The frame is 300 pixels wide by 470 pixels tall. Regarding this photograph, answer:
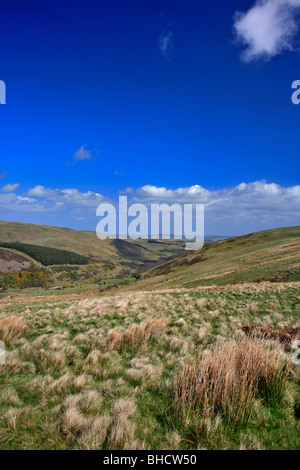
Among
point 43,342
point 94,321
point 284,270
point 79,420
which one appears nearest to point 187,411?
point 79,420

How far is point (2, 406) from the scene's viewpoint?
15.4ft

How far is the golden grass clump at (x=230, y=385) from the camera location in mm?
4211

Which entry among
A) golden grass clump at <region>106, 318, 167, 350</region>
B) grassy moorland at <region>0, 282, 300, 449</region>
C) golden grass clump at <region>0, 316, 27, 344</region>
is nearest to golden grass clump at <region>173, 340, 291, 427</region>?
grassy moorland at <region>0, 282, 300, 449</region>

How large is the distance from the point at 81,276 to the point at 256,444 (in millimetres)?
194738

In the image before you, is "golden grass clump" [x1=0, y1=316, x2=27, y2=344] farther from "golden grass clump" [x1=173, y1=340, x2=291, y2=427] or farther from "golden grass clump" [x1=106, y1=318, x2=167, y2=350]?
"golden grass clump" [x1=173, y1=340, x2=291, y2=427]

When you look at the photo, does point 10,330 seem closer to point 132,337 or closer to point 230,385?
point 132,337

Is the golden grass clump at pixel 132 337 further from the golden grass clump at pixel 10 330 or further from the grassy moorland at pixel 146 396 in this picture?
the golden grass clump at pixel 10 330

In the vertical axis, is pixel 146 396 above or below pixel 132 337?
above

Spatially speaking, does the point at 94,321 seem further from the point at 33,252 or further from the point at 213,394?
the point at 33,252

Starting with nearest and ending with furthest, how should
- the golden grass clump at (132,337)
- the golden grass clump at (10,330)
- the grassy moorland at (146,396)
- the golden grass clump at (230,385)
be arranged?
the grassy moorland at (146,396)
the golden grass clump at (230,385)
the golden grass clump at (132,337)
the golden grass clump at (10,330)

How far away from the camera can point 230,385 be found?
14.8 ft

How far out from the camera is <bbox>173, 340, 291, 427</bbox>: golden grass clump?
166 inches

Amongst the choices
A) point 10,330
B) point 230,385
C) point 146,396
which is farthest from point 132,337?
point 10,330

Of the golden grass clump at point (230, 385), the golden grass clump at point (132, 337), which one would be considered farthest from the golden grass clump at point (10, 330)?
the golden grass clump at point (230, 385)
